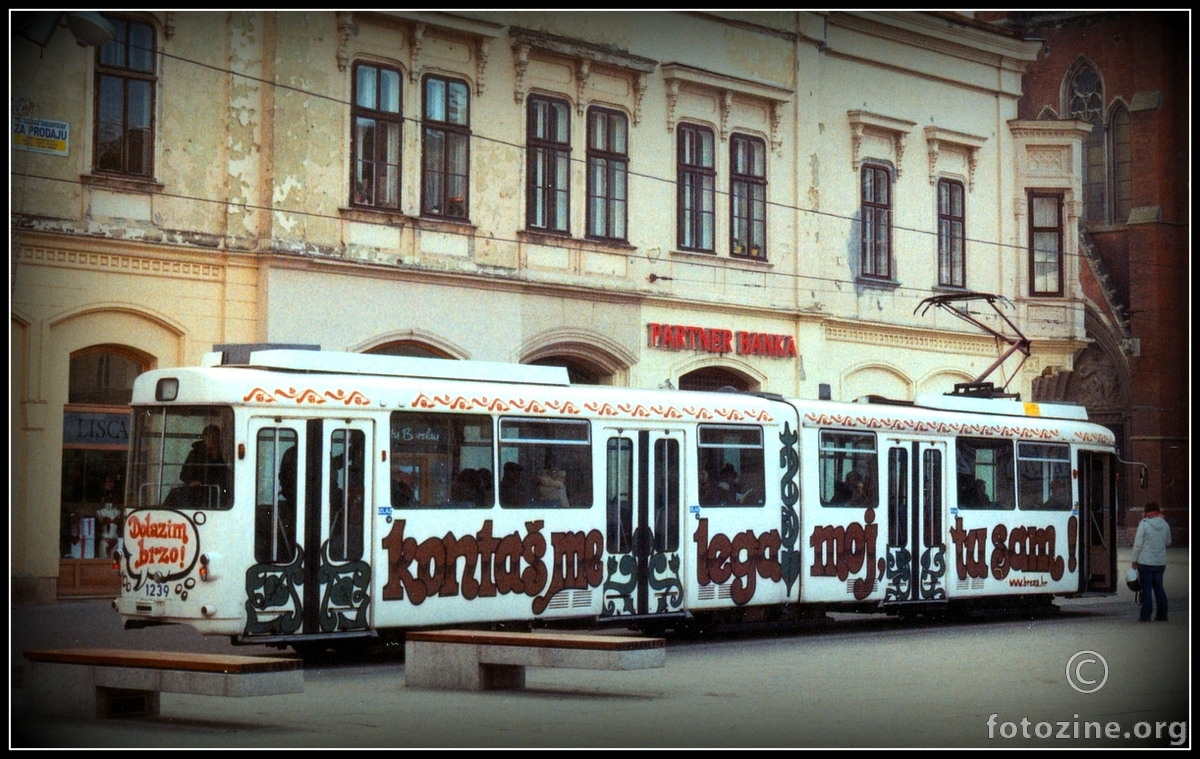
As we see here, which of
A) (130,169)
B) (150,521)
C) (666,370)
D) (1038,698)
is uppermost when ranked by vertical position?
(130,169)

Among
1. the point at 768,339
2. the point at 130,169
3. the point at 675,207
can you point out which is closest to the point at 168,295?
the point at 130,169

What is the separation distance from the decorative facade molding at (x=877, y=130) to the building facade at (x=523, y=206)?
0.04 m

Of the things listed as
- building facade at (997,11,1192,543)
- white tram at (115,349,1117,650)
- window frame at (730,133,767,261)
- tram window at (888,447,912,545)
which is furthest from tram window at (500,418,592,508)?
building facade at (997,11,1192,543)

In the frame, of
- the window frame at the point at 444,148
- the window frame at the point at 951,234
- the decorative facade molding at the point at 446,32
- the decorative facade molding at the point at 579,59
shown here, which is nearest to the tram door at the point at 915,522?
the window frame at the point at 444,148

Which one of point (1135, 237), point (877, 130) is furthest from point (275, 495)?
point (1135, 237)

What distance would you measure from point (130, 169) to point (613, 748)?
1447cm

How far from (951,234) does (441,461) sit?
20.1 m

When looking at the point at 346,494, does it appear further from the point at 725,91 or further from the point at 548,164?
the point at 725,91

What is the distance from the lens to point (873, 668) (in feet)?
57.0

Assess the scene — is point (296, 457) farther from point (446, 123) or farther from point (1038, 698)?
point (446, 123)

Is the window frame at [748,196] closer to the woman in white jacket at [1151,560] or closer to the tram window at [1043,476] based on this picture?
the tram window at [1043,476]

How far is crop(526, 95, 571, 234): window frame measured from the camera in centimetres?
2823

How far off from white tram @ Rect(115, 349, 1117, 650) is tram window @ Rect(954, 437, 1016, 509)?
0.14 ft

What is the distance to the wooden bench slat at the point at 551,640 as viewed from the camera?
14.0 metres
